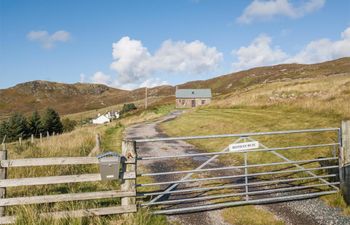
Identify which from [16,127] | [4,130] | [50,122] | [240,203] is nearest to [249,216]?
[240,203]

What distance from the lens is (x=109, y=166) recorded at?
6.51m

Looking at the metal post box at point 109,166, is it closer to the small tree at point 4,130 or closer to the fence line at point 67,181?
the fence line at point 67,181

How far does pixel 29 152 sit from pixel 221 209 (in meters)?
9.65

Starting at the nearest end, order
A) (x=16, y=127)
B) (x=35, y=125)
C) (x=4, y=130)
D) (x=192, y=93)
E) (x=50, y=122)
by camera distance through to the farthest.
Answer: (x=16, y=127) < (x=4, y=130) < (x=35, y=125) < (x=50, y=122) < (x=192, y=93)

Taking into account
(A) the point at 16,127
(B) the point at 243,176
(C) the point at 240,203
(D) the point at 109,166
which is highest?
(D) the point at 109,166

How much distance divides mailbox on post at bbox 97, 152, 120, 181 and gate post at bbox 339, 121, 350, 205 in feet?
20.2

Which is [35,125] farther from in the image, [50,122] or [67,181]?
[67,181]

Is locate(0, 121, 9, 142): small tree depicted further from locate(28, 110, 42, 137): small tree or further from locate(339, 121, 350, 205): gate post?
locate(339, 121, 350, 205): gate post

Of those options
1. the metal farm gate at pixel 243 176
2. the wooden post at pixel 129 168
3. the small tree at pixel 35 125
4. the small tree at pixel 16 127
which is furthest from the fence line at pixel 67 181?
the small tree at pixel 35 125

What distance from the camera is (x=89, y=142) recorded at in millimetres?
18531

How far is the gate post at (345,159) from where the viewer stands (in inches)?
319

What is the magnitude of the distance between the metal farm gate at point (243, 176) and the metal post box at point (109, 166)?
27.3 inches

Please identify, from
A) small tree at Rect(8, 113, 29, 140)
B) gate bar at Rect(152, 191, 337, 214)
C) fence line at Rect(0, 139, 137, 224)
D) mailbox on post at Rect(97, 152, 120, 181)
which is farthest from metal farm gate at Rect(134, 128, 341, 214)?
small tree at Rect(8, 113, 29, 140)

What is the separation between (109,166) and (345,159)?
21.2 feet
